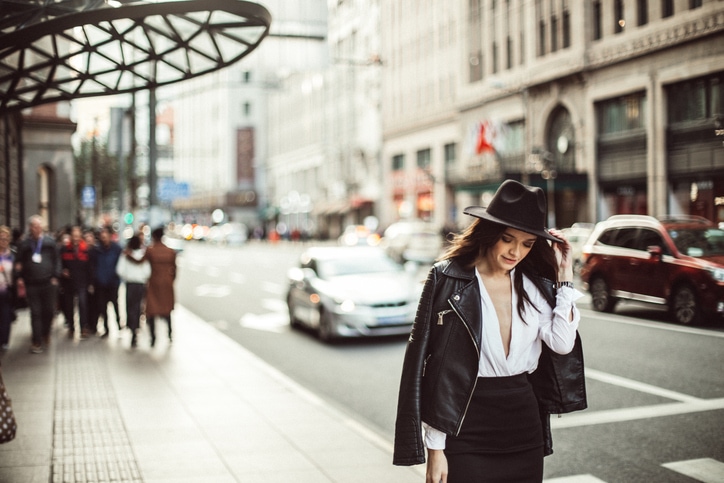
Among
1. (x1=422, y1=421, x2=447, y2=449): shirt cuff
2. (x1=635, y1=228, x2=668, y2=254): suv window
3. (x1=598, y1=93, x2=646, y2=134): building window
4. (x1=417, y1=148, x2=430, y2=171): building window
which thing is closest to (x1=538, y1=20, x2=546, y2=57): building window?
(x1=598, y1=93, x2=646, y2=134): building window

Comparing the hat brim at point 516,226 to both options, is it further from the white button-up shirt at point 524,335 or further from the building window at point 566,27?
the building window at point 566,27

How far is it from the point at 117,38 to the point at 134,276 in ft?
18.6

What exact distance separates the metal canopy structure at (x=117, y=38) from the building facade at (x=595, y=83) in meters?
2.43

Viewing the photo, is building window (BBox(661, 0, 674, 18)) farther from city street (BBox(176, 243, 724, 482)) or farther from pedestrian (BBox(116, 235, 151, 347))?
pedestrian (BBox(116, 235, 151, 347))

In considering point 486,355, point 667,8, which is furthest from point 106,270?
point 486,355

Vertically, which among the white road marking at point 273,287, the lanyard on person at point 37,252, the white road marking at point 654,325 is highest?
the lanyard on person at point 37,252

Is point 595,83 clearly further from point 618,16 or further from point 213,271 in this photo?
point 213,271

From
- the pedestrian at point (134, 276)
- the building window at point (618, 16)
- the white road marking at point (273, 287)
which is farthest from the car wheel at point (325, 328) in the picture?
the white road marking at point (273, 287)

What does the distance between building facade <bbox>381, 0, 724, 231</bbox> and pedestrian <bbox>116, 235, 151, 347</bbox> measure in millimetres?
5304

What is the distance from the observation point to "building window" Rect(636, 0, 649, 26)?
637 cm

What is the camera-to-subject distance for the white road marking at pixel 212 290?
2450 centimetres

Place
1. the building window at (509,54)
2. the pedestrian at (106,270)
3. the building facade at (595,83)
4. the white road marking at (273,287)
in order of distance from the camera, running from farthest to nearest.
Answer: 1. the white road marking at (273,287)
2. the pedestrian at (106,270)
3. the building window at (509,54)
4. the building facade at (595,83)

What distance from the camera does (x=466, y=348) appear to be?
334 centimetres

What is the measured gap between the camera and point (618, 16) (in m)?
6.87
